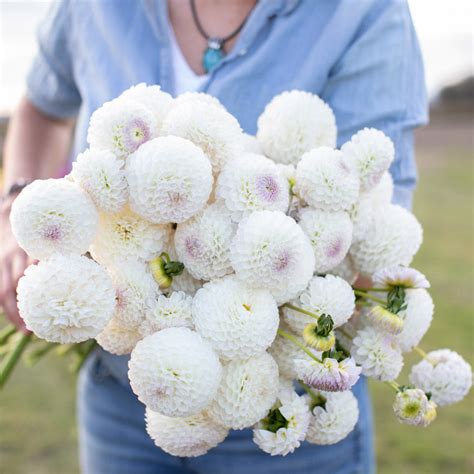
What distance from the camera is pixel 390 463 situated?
253 centimetres

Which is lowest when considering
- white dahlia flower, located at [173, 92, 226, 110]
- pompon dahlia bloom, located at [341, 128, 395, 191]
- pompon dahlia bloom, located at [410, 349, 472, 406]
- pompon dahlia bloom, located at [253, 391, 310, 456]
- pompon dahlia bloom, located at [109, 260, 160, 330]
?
pompon dahlia bloom, located at [410, 349, 472, 406]

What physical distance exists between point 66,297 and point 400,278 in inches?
13.2

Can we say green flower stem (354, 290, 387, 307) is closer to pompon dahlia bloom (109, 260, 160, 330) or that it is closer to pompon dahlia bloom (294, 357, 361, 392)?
pompon dahlia bloom (294, 357, 361, 392)

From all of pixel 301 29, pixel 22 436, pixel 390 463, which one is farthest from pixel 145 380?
pixel 22 436

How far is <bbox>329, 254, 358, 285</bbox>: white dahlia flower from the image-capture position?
83 cm

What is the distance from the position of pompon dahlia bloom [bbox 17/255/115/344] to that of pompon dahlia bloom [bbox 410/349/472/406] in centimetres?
35

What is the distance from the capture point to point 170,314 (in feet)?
2.35

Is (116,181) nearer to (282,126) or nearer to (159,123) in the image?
(159,123)

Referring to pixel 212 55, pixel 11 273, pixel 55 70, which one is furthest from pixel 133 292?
pixel 55 70

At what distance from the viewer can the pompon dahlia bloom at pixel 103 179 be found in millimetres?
714

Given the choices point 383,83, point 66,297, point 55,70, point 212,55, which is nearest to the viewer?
point 66,297

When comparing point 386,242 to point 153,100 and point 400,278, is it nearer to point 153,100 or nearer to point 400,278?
point 400,278

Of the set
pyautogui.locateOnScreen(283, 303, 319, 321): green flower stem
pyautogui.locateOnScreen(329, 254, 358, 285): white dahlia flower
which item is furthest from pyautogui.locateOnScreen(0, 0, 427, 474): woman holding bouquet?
pyautogui.locateOnScreen(283, 303, 319, 321): green flower stem

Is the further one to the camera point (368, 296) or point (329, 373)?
point (368, 296)
